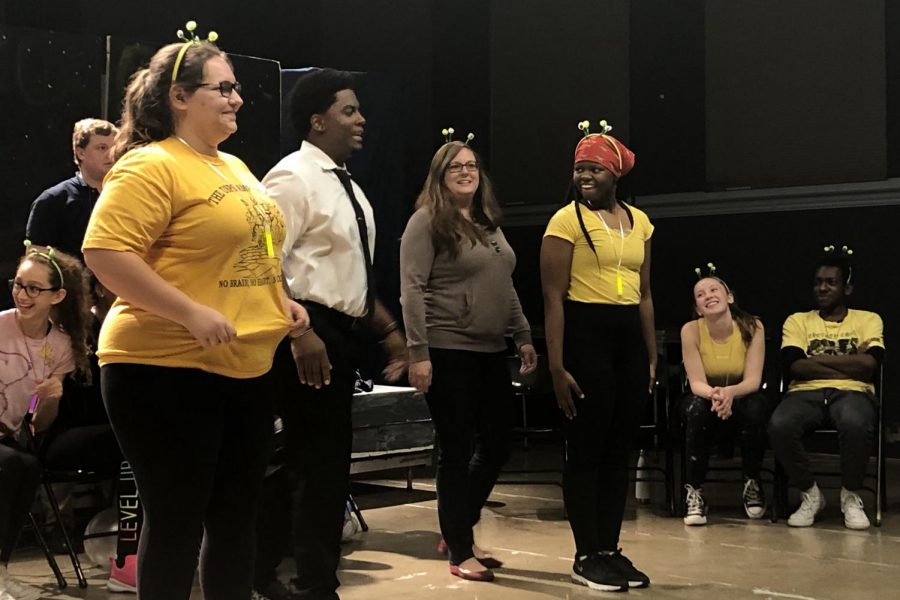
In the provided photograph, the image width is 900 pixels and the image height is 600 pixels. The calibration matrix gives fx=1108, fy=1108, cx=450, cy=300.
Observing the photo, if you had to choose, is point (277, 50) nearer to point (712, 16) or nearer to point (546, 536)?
point (712, 16)

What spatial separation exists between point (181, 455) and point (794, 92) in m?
5.30

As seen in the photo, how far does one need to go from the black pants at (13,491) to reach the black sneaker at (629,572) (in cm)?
182

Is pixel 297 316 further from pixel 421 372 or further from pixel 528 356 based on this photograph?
pixel 528 356

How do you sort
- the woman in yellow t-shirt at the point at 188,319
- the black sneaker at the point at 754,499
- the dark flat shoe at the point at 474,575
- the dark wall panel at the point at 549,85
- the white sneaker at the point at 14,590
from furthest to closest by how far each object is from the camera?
1. the dark wall panel at the point at 549,85
2. the black sneaker at the point at 754,499
3. the dark flat shoe at the point at 474,575
4. the white sneaker at the point at 14,590
5. the woman in yellow t-shirt at the point at 188,319

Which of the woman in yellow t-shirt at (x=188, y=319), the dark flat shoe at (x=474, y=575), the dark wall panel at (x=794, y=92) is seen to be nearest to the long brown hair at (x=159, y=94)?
the woman in yellow t-shirt at (x=188, y=319)

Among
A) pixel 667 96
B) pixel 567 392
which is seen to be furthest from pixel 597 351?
pixel 667 96

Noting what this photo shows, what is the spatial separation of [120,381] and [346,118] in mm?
1124

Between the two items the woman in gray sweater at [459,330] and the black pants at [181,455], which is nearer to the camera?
the black pants at [181,455]

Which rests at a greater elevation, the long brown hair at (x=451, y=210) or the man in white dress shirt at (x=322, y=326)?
the long brown hair at (x=451, y=210)

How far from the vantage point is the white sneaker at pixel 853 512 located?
441 centimetres

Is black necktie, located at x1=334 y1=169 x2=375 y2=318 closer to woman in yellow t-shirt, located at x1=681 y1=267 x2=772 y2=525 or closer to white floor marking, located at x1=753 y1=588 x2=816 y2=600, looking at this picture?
white floor marking, located at x1=753 y1=588 x2=816 y2=600

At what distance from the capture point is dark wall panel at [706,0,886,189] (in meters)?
6.16

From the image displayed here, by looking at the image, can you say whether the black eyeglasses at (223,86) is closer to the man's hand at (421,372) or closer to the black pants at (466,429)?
the man's hand at (421,372)

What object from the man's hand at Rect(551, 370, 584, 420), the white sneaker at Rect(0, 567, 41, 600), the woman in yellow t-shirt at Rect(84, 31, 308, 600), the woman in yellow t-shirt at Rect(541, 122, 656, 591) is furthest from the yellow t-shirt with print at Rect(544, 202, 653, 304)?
the white sneaker at Rect(0, 567, 41, 600)
